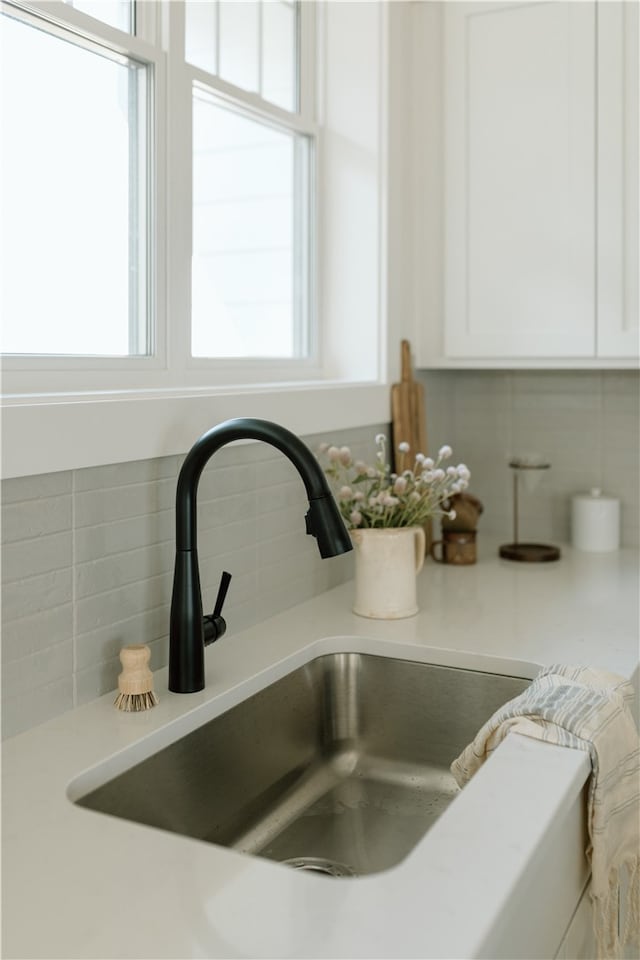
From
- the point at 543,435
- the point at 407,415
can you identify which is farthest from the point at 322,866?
the point at 543,435

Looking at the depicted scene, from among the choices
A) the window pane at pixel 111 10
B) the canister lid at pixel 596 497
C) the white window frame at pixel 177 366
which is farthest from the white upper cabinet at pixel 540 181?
the window pane at pixel 111 10

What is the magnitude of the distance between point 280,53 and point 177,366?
810 millimetres

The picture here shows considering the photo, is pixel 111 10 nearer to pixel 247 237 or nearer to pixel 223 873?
pixel 247 237

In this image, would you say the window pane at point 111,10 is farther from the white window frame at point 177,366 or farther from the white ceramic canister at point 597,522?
the white ceramic canister at point 597,522

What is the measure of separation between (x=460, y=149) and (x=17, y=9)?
45.5 inches

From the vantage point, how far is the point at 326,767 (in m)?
1.51

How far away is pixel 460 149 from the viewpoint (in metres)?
2.22

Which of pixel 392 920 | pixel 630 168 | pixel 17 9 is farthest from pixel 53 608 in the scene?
pixel 630 168

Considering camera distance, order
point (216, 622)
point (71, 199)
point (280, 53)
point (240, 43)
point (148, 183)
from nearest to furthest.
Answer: point (216, 622)
point (71, 199)
point (148, 183)
point (240, 43)
point (280, 53)

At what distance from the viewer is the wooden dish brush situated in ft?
4.04

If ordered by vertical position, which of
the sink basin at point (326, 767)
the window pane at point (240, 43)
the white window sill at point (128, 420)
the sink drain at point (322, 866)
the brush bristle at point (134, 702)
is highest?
the window pane at point (240, 43)

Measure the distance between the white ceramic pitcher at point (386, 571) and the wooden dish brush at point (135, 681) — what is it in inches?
21.2

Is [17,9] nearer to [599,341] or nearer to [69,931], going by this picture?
[69,931]

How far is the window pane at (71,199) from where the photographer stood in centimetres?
138
